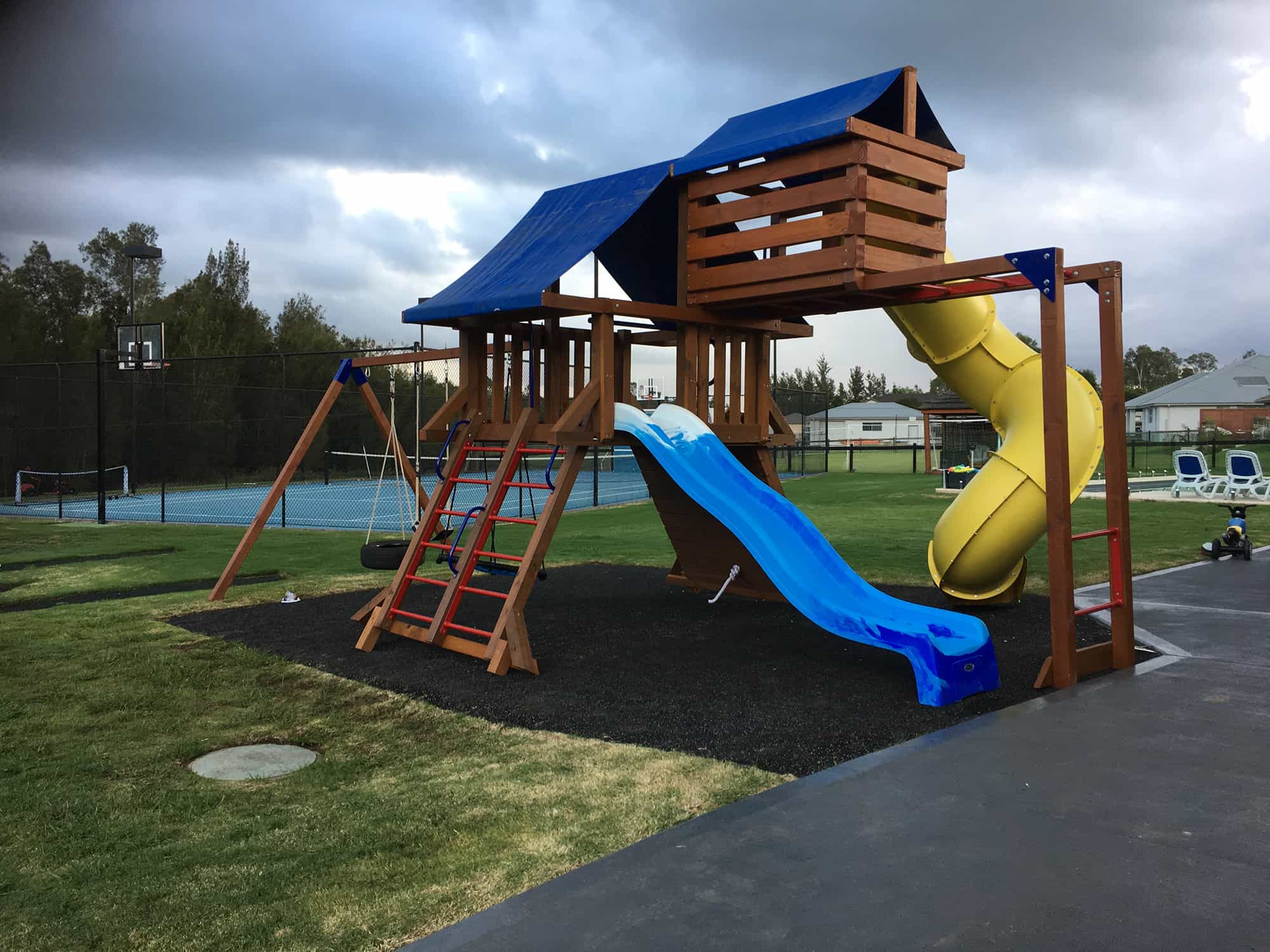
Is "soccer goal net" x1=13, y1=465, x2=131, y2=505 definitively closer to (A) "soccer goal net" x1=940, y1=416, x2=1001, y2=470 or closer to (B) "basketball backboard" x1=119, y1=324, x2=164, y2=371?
(B) "basketball backboard" x1=119, y1=324, x2=164, y2=371

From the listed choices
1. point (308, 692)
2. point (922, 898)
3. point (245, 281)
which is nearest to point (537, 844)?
point (922, 898)

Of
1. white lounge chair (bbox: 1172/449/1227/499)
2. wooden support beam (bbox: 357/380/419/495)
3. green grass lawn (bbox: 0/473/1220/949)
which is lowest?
green grass lawn (bbox: 0/473/1220/949)

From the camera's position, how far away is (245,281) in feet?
154

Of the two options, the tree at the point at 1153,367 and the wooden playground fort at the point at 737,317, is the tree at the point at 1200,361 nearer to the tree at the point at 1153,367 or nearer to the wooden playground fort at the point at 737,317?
the tree at the point at 1153,367

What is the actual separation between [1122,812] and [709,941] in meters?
2.15

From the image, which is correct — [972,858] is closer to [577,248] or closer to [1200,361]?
[577,248]

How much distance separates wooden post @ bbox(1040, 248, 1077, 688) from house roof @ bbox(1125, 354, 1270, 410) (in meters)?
69.1

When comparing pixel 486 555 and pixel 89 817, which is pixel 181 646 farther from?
pixel 89 817

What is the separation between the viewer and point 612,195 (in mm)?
8766

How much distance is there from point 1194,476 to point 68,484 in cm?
2889

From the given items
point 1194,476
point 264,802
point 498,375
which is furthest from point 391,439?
point 1194,476

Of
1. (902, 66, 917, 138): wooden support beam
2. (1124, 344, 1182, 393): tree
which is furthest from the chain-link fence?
(1124, 344, 1182, 393): tree

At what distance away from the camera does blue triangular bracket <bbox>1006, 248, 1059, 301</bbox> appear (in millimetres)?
6336

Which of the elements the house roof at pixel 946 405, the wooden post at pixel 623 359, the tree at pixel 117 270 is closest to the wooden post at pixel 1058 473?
the wooden post at pixel 623 359
